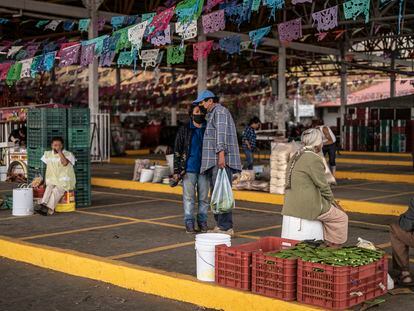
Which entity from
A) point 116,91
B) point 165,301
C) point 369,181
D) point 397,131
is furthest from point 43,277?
point 116,91

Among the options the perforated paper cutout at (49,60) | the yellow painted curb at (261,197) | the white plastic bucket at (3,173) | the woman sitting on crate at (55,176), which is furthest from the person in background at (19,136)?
the woman sitting on crate at (55,176)

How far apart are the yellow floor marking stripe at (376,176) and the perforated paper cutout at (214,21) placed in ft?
20.5


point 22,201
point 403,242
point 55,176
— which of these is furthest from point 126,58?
point 403,242

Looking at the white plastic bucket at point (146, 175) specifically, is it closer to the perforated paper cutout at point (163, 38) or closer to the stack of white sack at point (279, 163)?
the perforated paper cutout at point (163, 38)

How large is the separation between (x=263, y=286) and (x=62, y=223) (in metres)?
5.49

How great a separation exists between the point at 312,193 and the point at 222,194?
1890 millimetres

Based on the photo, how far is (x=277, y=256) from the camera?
5.71 metres

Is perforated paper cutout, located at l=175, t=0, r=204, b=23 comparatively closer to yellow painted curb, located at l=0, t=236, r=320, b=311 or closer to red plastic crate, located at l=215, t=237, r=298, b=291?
yellow painted curb, located at l=0, t=236, r=320, b=311

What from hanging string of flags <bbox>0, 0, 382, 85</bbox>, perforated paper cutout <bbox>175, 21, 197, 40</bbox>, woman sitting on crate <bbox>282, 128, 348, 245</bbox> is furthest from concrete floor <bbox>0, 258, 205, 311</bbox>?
perforated paper cutout <bbox>175, 21, 197, 40</bbox>

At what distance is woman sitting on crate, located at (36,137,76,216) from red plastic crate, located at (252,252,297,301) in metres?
6.29

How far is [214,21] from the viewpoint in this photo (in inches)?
577

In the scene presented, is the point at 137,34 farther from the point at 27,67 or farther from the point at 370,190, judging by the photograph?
the point at 370,190

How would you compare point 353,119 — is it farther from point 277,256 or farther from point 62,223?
point 277,256

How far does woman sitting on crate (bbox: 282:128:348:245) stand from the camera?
663cm
